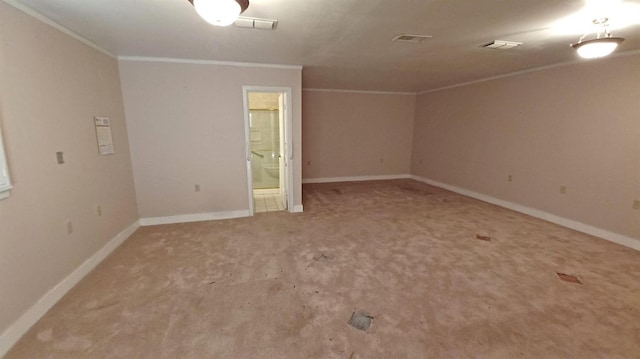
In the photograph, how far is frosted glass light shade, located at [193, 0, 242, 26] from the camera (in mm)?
1476

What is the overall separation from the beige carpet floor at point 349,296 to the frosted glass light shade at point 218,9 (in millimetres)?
2014

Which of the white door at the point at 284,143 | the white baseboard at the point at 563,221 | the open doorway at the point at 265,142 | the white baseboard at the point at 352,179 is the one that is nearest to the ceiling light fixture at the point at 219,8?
the white door at the point at 284,143

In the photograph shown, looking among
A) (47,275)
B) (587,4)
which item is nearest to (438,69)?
(587,4)

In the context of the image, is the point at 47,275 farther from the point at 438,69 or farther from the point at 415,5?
the point at 438,69

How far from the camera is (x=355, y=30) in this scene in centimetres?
242

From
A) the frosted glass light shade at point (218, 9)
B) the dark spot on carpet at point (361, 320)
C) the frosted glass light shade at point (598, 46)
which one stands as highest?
the frosted glass light shade at point (598, 46)

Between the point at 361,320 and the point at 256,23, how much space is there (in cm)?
252

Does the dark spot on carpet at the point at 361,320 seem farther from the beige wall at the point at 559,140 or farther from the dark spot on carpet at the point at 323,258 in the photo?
the beige wall at the point at 559,140

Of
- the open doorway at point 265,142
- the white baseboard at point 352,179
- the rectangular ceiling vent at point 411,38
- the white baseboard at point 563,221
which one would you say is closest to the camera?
the rectangular ceiling vent at point 411,38

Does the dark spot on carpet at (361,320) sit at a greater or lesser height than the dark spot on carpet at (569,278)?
lesser

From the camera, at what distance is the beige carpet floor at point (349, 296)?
1.73 m

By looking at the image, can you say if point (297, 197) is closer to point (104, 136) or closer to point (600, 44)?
point (104, 136)

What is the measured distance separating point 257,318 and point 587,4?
329 centimetres

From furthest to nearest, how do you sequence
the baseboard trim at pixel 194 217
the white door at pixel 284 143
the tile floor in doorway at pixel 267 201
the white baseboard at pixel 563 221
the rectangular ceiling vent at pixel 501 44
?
the tile floor in doorway at pixel 267 201
the white door at pixel 284 143
the baseboard trim at pixel 194 217
the white baseboard at pixel 563 221
the rectangular ceiling vent at pixel 501 44
